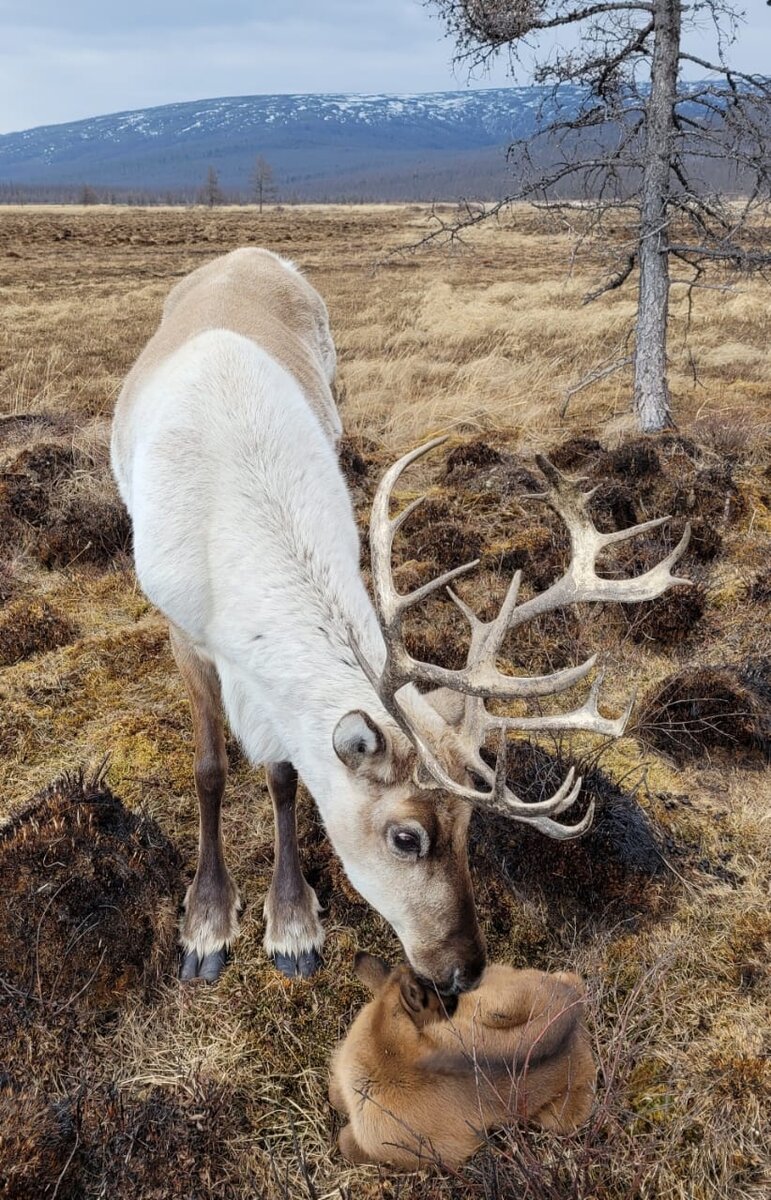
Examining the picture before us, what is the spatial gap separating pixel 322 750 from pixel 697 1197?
1.64m

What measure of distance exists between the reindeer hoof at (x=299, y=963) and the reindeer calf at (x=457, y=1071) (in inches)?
19.3

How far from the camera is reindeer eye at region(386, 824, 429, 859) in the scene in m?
2.35

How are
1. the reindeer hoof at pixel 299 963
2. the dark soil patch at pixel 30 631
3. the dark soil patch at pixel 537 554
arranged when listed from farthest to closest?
the dark soil patch at pixel 537 554 < the dark soil patch at pixel 30 631 < the reindeer hoof at pixel 299 963

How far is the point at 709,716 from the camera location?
3867 millimetres

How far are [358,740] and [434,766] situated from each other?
248 mm

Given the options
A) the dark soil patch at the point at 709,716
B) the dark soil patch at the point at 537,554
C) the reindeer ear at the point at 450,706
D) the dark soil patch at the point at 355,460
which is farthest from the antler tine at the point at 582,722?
the dark soil patch at the point at 355,460

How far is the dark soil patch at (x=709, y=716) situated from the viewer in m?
3.84

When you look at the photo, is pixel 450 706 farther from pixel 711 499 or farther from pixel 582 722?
pixel 711 499

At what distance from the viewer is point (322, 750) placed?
8.56ft

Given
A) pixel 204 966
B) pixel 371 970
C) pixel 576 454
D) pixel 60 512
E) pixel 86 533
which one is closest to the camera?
pixel 371 970

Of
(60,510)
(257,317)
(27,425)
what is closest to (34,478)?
(60,510)

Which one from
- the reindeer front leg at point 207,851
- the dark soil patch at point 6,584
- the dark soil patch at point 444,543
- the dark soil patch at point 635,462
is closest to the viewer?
the reindeer front leg at point 207,851

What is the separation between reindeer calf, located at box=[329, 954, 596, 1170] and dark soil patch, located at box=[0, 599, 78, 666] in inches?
123

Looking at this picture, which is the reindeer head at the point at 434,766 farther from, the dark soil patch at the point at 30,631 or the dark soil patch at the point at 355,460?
the dark soil patch at the point at 355,460
